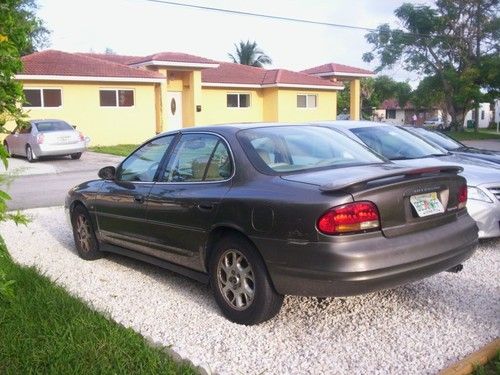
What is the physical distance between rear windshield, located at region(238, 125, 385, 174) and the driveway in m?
4.44

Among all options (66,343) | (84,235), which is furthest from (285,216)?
(84,235)

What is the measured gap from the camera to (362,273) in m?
3.63

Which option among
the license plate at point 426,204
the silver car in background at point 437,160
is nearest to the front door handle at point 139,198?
the silver car in background at point 437,160

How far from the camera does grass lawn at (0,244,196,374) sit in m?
3.47

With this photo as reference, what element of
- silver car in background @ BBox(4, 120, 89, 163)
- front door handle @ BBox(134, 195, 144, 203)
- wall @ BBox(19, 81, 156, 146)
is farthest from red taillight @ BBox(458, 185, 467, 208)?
wall @ BBox(19, 81, 156, 146)

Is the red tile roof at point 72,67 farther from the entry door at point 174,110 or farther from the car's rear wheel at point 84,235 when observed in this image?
the car's rear wheel at point 84,235

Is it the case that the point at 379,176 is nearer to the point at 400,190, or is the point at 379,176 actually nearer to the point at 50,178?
the point at 400,190

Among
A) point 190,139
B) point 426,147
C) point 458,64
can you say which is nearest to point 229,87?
point 458,64

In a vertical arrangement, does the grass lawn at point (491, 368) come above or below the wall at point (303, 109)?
below

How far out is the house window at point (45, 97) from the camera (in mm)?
23719

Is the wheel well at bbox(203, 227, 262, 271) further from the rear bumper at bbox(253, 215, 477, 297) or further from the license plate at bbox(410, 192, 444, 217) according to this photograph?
the license plate at bbox(410, 192, 444, 217)

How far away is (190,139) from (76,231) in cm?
225

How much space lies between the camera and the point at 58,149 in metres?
19.0

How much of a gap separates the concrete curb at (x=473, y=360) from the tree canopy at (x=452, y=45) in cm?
3561
